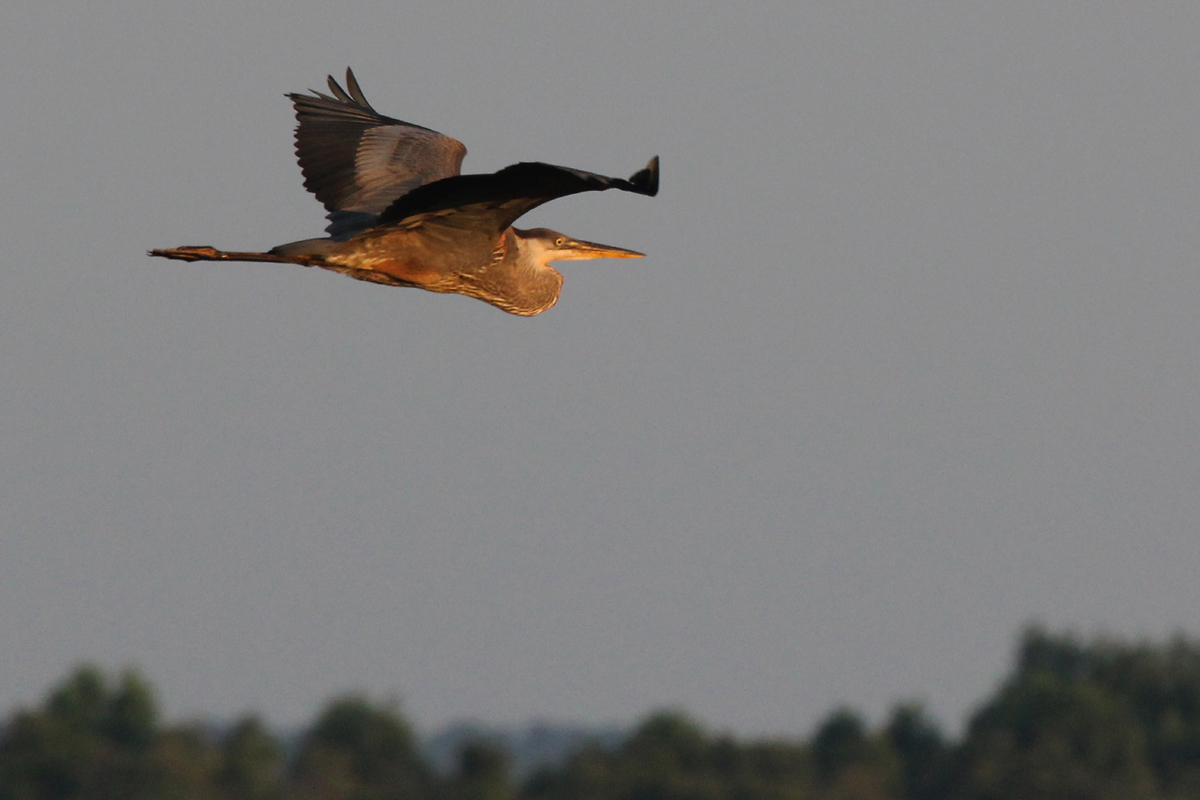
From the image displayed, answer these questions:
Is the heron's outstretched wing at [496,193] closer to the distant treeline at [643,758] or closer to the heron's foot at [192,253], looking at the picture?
the heron's foot at [192,253]

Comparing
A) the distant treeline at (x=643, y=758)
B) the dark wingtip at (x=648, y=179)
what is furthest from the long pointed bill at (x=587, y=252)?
the distant treeline at (x=643, y=758)

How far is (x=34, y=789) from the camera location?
86.2m

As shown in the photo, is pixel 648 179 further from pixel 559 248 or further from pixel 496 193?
pixel 559 248

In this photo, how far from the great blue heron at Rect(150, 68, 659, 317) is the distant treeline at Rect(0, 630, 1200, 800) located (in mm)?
74427

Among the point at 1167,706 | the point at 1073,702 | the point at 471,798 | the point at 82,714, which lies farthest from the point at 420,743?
the point at 1167,706

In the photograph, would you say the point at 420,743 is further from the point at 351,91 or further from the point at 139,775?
the point at 351,91

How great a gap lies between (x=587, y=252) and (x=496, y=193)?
2.94 meters

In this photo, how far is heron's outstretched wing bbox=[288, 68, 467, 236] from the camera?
11062 millimetres

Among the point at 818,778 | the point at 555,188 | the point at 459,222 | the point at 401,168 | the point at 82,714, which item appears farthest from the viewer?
the point at 818,778

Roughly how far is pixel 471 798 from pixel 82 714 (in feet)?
70.7

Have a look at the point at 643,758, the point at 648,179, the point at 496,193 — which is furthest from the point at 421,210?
the point at 643,758

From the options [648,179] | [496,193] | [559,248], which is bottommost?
[648,179]

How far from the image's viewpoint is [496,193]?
8.64m

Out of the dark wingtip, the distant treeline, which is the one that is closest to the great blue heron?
the dark wingtip
